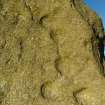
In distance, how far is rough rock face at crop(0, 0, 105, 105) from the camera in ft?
23.3

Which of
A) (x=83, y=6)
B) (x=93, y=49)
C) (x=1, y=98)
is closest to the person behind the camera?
(x=1, y=98)

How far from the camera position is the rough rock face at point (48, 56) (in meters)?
7.09

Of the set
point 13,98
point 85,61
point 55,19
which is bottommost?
point 13,98

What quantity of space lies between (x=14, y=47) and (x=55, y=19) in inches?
45.3

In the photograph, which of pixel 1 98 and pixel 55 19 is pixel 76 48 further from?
pixel 1 98

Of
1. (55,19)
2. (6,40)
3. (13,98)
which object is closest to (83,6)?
(55,19)

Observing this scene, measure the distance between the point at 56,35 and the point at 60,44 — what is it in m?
0.24

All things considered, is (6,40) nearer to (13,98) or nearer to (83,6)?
(13,98)

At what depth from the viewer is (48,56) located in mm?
7320

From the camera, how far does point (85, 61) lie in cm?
732

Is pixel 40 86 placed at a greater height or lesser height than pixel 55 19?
lesser

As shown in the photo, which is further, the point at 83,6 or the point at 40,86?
the point at 83,6

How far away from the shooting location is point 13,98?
7125 millimetres

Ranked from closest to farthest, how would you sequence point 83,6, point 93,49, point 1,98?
point 1,98 → point 93,49 → point 83,6
